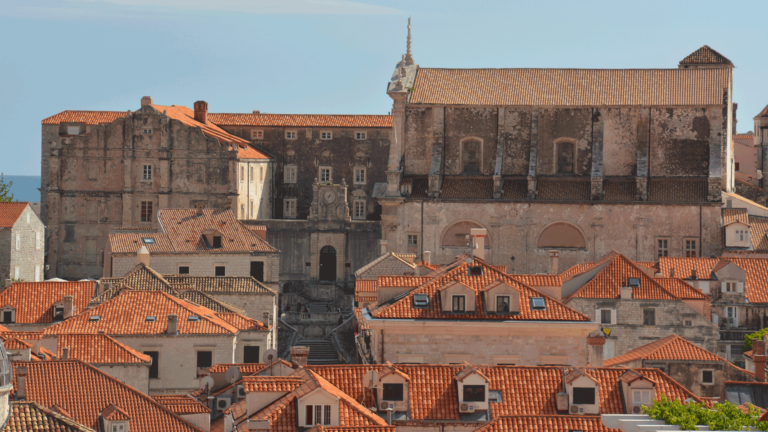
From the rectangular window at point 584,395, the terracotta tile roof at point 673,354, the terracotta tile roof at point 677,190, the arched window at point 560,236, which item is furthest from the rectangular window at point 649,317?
the rectangular window at point 584,395

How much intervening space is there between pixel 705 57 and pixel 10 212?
151 feet

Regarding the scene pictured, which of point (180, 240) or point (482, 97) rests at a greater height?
point (482, 97)

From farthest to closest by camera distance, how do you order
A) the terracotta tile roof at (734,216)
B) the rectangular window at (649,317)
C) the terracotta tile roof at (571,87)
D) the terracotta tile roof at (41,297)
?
the terracotta tile roof at (571,87) → the terracotta tile roof at (734,216) → the rectangular window at (649,317) → the terracotta tile roof at (41,297)

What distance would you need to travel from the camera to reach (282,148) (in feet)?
295

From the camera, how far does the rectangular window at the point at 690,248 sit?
67.0 meters

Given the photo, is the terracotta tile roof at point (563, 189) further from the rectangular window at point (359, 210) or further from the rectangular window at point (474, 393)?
the rectangular window at point (474, 393)

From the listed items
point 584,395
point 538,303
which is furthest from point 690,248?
point 584,395

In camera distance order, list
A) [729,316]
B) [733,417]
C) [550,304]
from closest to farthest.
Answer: [733,417]
[550,304]
[729,316]

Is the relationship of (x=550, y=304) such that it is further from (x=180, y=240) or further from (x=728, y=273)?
(x=180, y=240)

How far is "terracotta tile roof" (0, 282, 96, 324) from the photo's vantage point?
48156 millimetres

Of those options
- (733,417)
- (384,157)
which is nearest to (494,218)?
(384,157)

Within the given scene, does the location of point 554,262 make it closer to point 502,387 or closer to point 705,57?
point 705,57

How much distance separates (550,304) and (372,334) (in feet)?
16.7

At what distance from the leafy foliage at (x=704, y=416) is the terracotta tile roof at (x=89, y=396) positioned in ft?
41.0
